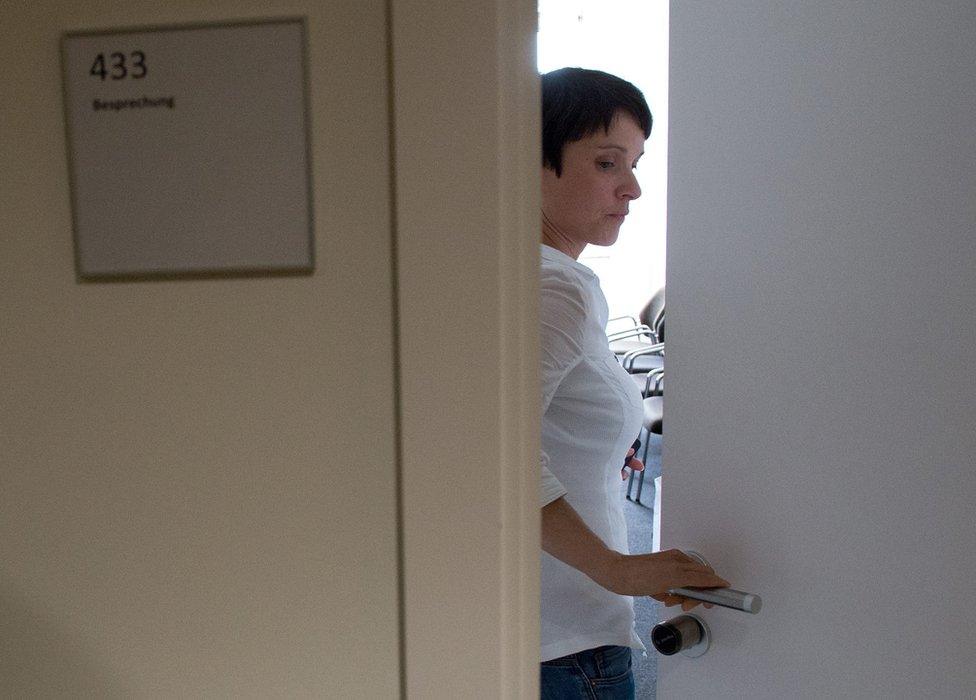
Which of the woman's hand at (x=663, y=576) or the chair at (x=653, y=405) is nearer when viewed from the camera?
the woman's hand at (x=663, y=576)

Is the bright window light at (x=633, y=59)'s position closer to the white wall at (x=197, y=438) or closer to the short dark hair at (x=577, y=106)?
the short dark hair at (x=577, y=106)

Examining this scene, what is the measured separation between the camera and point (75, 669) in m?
0.37

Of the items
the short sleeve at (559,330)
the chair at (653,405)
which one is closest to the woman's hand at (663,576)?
the short sleeve at (559,330)

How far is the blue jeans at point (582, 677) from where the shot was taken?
1028 mm

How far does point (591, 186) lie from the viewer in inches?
43.3

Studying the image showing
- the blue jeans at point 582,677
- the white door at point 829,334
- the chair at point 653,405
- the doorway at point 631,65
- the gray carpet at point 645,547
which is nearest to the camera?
the white door at point 829,334

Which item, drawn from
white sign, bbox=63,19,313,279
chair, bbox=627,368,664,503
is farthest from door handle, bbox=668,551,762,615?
chair, bbox=627,368,664,503

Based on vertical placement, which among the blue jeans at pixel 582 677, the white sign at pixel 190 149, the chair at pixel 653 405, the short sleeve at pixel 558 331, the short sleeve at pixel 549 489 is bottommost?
the chair at pixel 653 405

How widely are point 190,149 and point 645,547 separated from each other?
294 centimetres

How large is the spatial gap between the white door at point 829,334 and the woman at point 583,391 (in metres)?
0.16

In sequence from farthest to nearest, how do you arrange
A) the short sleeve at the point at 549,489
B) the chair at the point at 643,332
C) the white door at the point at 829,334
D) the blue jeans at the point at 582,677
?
the chair at the point at 643,332, the blue jeans at the point at 582,677, the short sleeve at the point at 549,489, the white door at the point at 829,334

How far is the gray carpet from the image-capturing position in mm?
2355

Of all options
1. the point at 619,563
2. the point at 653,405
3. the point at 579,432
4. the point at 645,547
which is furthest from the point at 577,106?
the point at 645,547

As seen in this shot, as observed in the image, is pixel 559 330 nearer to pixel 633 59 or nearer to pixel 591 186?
pixel 591 186
